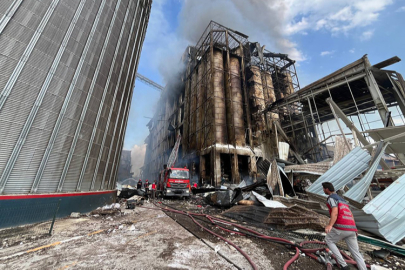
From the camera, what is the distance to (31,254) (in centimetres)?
358

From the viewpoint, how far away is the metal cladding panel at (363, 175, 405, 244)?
424 cm

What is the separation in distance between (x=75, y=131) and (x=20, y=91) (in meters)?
2.50

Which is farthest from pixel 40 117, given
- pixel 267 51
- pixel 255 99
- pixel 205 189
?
pixel 267 51

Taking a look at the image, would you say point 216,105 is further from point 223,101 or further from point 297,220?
point 297,220

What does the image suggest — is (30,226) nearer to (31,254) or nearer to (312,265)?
(31,254)

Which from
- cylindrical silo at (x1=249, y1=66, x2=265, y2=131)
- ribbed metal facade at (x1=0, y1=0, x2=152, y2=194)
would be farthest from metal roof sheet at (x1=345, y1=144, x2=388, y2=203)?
cylindrical silo at (x1=249, y1=66, x2=265, y2=131)

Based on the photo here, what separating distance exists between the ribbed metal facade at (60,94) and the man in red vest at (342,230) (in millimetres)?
9804

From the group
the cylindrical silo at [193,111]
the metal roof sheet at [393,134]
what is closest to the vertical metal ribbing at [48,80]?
the metal roof sheet at [393,134]

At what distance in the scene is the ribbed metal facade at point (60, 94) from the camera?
6.39 m

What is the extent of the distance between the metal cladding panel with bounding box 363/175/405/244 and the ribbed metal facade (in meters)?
11.7

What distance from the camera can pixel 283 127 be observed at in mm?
19969

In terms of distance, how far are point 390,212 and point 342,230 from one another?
3113 mm

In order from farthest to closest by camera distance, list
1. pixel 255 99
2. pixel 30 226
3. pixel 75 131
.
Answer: pixel 255 99 → pixel 75 131 → pixel 30 226

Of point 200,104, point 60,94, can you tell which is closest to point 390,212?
point 60,94
